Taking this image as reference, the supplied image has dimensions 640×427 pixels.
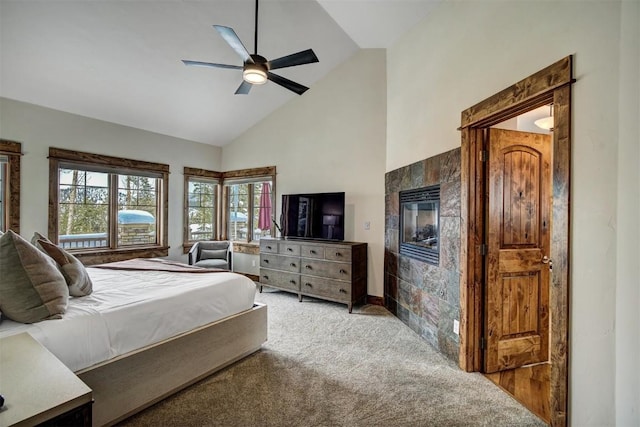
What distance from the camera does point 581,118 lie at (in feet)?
5.16

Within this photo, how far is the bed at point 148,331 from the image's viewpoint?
5.44ft

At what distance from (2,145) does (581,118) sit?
5.70 meters

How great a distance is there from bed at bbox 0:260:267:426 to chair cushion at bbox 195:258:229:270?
217cm

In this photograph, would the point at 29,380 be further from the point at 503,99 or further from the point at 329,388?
the point at 503,99

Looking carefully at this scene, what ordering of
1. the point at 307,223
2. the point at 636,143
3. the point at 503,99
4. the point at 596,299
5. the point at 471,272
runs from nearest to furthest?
the point at 636,143 < the point at 596,299 < the point at 503,99 < the point at 471,272 < the point at 307,223

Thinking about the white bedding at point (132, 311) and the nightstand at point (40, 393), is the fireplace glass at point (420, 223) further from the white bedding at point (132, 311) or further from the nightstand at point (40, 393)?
the nightstand at point (40, 393)

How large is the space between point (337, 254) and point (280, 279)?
1.14 metres

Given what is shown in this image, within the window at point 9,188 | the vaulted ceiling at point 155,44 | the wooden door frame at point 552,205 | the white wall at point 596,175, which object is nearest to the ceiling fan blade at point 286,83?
the vaulted ceiling at point 155,44

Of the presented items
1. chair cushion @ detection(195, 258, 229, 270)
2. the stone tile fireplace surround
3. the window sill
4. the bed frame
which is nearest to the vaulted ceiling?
the stone tile fireplace surround

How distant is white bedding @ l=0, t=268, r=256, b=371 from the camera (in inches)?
62.9

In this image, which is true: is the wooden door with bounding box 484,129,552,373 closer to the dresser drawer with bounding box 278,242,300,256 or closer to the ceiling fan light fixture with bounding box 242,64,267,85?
the ceiling fan light fixture with bounding box 242,64,267,85

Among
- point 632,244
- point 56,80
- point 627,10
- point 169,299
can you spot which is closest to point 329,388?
point 169,299

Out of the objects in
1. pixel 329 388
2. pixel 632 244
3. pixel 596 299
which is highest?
pixel 632 244

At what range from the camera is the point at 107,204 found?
475cm
